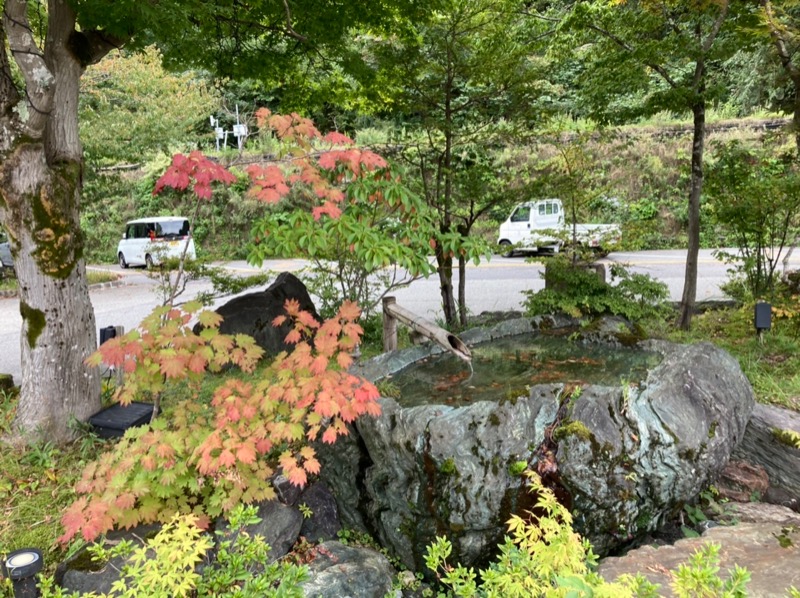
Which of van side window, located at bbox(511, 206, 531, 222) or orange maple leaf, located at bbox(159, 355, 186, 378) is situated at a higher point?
van side window, located at bbox(511, 206, 531, 222)

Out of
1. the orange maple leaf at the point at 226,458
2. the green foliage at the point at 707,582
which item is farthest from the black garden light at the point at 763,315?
the orange maple leaf at the point at 226,458

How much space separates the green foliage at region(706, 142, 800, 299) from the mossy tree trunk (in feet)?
22.6

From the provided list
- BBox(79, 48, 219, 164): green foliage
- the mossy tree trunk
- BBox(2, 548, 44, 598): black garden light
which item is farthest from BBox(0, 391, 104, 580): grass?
BBox(79, 48, 219, 164): green foliage

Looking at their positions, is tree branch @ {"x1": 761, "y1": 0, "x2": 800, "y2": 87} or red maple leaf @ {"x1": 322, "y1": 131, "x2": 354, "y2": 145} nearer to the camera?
red maple leaf @ {"x1": 322, "y1": 131, "x2": 354, "y2": 145}

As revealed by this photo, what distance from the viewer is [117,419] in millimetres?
4395

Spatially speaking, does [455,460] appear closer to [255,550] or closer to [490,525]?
[490,525]

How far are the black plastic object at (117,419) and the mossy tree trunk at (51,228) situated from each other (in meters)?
0.15

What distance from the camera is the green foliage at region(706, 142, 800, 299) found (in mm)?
6121

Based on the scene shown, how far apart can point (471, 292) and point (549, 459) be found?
7.85m

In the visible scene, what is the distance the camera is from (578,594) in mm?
1369

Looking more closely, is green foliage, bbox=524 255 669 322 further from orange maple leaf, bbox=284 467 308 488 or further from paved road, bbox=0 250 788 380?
orange maple leaf, bbox=284 467 308 488

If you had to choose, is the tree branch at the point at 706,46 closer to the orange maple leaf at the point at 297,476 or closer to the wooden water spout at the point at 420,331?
the wooden water spout at the point at 420,331

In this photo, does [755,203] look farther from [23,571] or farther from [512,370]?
[23,571]

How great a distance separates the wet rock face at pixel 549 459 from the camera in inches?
131
